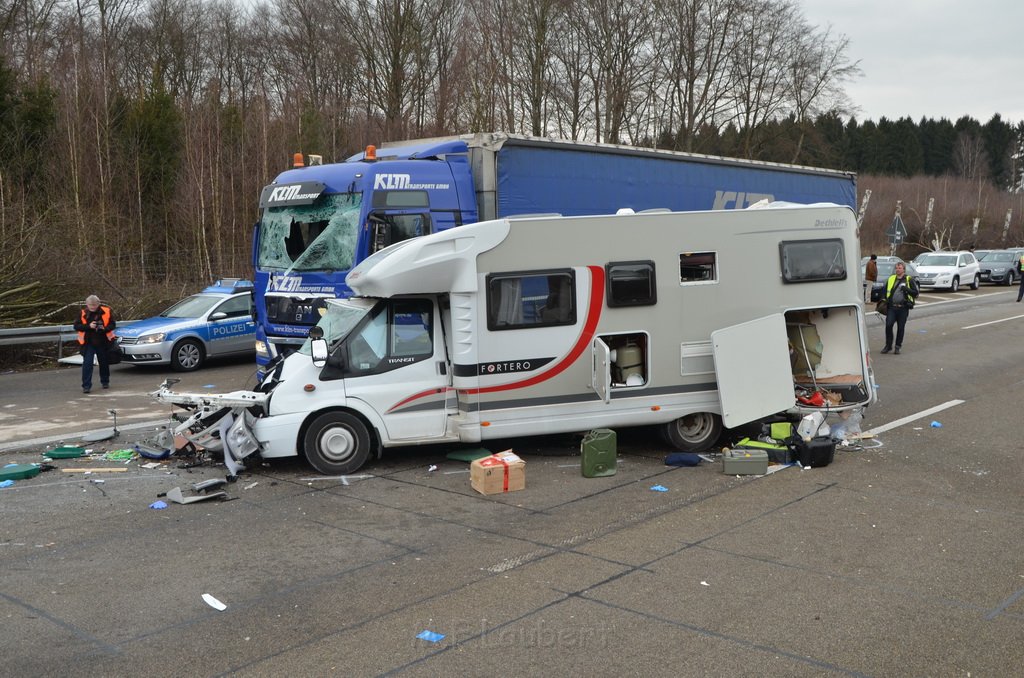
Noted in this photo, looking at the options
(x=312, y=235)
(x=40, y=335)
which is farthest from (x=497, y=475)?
(x=40, y=335)

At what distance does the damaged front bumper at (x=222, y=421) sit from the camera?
377 inches

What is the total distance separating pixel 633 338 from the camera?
10.4 m

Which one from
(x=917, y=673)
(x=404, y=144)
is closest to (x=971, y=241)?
(x=404, y=144)

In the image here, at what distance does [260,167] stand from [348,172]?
17986mm

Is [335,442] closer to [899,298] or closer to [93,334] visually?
[93,334]

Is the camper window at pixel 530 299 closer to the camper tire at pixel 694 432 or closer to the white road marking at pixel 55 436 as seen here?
the camper tire at pixel 694 432

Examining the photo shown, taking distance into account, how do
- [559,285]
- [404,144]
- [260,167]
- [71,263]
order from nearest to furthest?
[559,285] → [404,144] → [71,263] → [260,167]

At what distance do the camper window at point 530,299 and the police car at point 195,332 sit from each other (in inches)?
Result: 386

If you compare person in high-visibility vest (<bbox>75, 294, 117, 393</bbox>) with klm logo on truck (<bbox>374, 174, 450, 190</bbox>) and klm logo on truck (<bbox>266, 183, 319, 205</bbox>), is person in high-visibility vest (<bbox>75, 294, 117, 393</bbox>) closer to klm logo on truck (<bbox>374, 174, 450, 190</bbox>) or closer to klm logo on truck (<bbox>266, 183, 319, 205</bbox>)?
klm logo on truck (<bbox>266, 183, 319, 205</bbox>)

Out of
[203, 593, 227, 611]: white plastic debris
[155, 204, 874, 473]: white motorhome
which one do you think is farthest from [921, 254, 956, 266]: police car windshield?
[203, 593, 227, 611]: white plastic debris

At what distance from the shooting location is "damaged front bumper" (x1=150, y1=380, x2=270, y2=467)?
958cm

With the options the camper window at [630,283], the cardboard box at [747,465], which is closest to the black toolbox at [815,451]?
the cardboard box at [747,465]

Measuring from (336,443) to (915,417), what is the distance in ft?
26.2

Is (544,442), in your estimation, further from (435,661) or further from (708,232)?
(435,661)
